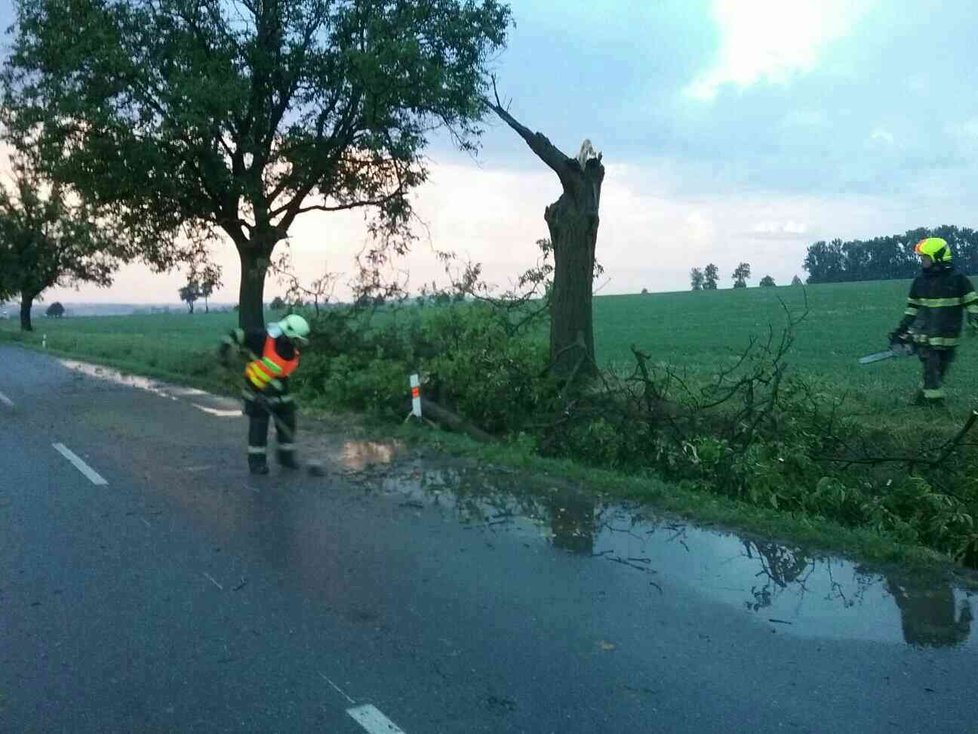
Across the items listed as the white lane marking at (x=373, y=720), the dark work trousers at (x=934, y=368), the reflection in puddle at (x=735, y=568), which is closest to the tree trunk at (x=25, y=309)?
the reflection in puddle at (x=735, y=568)

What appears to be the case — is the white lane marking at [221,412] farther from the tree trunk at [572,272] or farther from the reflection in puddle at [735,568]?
the reflection in puddle at [735,568]

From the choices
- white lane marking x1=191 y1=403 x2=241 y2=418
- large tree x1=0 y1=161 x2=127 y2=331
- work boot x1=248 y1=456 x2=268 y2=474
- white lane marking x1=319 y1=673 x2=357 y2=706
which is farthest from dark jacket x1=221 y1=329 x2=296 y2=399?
large tree x1=0 y1=161 x2=127 y2=331

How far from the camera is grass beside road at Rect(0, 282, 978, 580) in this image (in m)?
8.14

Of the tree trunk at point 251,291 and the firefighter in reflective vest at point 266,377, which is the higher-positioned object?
the tree trunk at point 251,291

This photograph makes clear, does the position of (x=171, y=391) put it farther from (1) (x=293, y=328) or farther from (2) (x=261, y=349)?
(1) (x=293, y=328)

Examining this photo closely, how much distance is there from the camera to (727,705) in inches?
184

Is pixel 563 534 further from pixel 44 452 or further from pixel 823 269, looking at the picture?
pixel 823 269

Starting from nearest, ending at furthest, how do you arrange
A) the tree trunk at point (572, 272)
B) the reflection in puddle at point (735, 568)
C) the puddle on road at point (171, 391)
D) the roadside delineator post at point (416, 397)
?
the reflection in puddle at point (735, 568)
the tree trunk at point (572, 272)
the roadside delineator post at point (416, 397)
the puddle on road at point (171, 391)

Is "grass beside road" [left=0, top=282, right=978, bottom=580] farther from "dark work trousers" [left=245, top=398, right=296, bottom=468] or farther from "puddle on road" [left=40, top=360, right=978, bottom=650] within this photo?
"dark work trousers" [left=245, top=398, right=296, bottom=468]

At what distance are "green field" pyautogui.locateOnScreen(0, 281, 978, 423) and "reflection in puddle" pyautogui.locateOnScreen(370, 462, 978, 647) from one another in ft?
14.1

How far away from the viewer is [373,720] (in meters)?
4.46

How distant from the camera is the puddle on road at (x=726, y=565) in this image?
5895mm

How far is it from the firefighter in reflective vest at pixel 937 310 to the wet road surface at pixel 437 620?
4.85 m

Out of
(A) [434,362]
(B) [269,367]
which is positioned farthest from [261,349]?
(A) [434,362]
